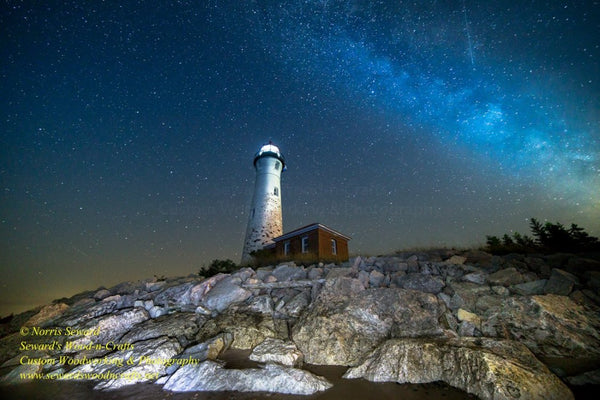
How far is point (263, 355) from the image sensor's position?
573 centimetres

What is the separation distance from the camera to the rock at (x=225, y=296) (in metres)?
8.70

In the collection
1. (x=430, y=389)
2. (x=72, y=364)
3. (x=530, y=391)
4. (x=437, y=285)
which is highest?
(x=437, y=285)

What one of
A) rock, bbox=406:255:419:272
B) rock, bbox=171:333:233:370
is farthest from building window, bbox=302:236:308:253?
rock, bbox=171:333:233:370

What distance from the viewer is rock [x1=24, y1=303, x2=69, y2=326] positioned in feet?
29.0

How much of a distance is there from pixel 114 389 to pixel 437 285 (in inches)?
365

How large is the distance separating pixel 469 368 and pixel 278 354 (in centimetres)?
410

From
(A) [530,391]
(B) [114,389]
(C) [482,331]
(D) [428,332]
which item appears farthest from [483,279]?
(B) [114,389]

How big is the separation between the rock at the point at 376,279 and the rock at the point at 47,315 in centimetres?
1305

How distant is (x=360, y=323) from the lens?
6.25 m

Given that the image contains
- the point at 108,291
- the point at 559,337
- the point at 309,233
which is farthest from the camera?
the point at 309,233

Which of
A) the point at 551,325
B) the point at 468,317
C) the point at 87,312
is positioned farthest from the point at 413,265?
the point at 87,312

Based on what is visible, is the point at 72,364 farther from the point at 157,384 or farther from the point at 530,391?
the point at 530,391

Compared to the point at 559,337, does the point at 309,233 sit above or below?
above

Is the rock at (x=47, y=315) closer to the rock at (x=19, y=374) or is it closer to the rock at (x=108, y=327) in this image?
the rock at (x=108, y=327)
